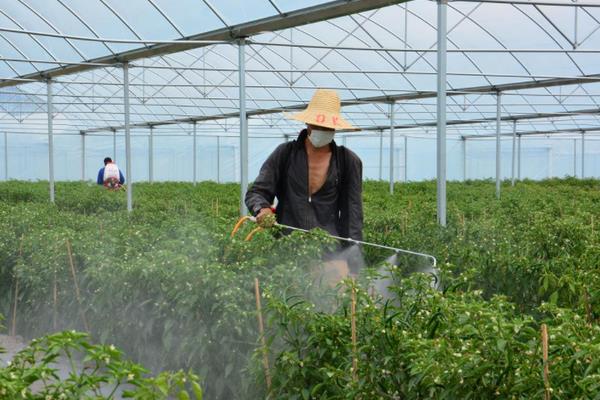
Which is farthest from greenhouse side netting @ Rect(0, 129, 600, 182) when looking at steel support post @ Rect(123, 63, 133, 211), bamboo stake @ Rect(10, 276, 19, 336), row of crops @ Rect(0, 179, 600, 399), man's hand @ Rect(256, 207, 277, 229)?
man's hand @ Rect(256, 207, 277, 229)

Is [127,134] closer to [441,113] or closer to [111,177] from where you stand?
[111,177]

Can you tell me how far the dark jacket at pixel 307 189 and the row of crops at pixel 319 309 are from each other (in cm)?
31

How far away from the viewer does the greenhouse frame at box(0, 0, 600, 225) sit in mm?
10531

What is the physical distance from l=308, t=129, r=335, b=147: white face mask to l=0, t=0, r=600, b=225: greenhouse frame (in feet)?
11.0

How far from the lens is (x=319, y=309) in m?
4.08

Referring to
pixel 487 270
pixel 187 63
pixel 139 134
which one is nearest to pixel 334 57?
pixel 187 63

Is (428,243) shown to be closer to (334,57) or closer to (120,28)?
(120,28)

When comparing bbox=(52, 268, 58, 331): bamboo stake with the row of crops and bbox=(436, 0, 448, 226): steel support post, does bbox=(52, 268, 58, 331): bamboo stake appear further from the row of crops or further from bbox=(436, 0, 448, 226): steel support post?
bbox=(436, 0, 448, 226): steel support post

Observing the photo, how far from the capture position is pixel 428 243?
6.71m

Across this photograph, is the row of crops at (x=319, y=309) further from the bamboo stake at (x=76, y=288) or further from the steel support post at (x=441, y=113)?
→ the steel support post at (x=441, y=113)

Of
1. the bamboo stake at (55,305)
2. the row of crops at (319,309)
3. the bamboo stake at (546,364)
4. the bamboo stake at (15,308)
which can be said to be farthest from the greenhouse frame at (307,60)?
the bamboo stake at (546,364)

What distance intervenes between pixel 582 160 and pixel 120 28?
88.5 ft

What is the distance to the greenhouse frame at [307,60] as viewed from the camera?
10.5 meters

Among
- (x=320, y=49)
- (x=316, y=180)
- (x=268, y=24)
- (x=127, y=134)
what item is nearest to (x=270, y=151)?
(x=320, y=49)
